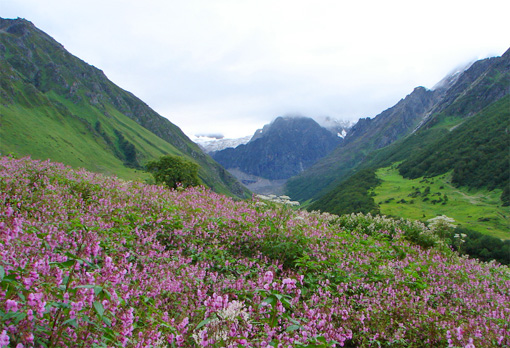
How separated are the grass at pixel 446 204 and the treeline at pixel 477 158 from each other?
5993 mm

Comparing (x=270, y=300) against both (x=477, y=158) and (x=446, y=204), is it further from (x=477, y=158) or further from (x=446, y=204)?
(x=477, y=158)

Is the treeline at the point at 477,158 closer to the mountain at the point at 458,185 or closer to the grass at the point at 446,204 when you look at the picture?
the mountain at the point at 458,185

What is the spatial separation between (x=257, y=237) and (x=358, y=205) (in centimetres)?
14722

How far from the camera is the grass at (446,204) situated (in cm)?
10609

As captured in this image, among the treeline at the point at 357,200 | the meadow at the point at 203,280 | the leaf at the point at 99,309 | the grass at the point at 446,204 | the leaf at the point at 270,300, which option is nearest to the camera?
the leaf at the point at 99,309

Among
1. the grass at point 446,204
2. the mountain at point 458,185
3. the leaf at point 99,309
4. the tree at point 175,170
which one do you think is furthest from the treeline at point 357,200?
the leaf at point 99,309

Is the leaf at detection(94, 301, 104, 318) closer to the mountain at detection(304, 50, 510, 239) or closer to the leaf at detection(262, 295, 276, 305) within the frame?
the leaf at detection(262, 295, 276, 305)

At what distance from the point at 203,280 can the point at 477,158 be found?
628 feet

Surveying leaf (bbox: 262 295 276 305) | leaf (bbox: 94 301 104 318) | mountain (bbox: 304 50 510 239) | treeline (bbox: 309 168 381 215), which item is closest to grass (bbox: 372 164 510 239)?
mountain (bbox: 304 50 510 239)

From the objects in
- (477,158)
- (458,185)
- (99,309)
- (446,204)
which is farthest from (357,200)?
Answer: (99,309)

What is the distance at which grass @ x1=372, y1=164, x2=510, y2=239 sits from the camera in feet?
348

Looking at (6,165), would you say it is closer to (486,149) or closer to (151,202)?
(151,202)

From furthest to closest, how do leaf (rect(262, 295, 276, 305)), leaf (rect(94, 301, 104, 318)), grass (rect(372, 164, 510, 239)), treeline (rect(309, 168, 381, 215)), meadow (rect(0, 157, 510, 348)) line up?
treeline (rect(309, 168, 381, 215)) < grass (rect(372, 164, 510, 239)) < meadow (rect(0, 157, 510, 348)) < leaf (rect(262, 295, 276, 305)) < leaf (rect(94, 301, 104, 318))

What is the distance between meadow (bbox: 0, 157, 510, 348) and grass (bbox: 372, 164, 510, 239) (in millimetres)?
113772
